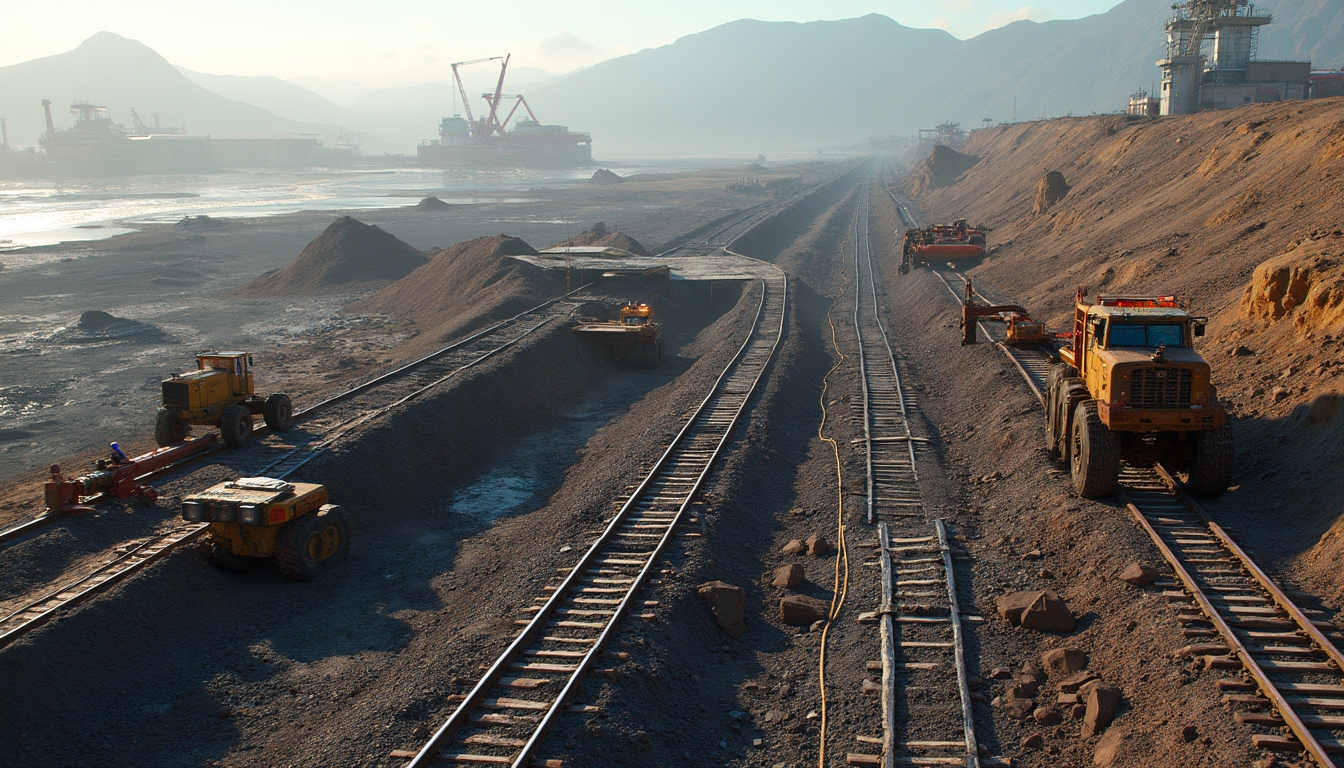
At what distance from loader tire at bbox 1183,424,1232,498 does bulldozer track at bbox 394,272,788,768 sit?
7.84 metres

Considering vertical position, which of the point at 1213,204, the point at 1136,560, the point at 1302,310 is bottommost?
the point at 1136,560

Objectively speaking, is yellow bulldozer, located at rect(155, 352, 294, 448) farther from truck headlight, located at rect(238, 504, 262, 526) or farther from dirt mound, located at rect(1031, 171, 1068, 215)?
dirt mound, located at rect(1031, 171, 1068, 215)

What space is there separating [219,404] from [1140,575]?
1689 centimetres

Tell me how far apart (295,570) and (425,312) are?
86.7 ft

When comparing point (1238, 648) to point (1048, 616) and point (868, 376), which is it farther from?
point (868, 376)

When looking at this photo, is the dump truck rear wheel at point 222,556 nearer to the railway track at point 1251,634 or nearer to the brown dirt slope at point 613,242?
the railway track at point 1251,634

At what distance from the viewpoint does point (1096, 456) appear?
12906mm

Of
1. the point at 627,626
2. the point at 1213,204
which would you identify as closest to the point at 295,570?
the point at 627,626

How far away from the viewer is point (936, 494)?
15742 millimetres

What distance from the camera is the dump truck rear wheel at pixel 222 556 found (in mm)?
13406

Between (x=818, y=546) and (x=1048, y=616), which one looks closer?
(x=1048, y=616)

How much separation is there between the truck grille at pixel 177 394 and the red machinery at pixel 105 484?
118 centimetres

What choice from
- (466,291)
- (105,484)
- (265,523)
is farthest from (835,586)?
(466,291)

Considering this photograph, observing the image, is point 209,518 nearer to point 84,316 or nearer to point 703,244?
point 84,316
